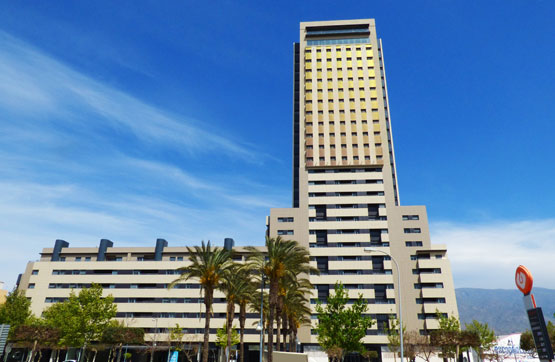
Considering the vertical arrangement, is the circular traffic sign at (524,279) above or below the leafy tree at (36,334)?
above

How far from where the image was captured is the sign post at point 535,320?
47.7ft

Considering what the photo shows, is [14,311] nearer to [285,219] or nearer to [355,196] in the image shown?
[285,219]

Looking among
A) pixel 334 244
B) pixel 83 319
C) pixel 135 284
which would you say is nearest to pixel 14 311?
pixel 83 319

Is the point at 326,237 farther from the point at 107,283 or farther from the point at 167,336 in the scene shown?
the point at 107,283

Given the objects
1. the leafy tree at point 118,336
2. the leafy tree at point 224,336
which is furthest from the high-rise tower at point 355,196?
the leafy tree at point 118,336

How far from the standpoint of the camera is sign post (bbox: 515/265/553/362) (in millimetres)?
14539

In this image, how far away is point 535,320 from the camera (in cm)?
1509

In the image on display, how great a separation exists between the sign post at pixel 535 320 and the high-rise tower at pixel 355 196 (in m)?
63.1

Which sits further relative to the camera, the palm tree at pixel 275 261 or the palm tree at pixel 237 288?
the palm tree at pixel 237 288

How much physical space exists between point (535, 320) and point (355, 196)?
242 feet

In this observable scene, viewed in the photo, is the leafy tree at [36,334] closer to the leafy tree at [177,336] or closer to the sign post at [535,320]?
the leafy tree at [177,336]

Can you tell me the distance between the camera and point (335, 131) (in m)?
95.1

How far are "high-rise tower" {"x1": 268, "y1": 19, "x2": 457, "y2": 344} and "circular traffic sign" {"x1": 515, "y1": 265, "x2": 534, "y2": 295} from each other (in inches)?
2462

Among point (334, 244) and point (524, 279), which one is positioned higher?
point (334, 244)
